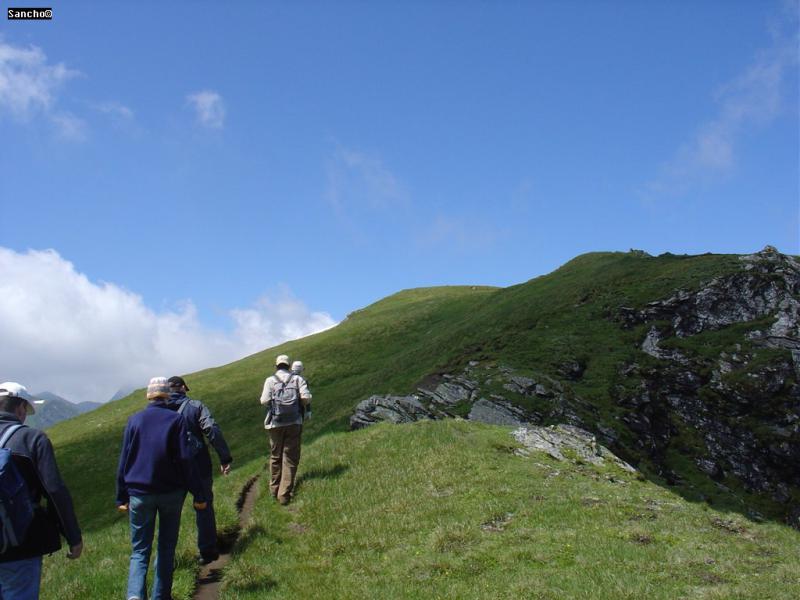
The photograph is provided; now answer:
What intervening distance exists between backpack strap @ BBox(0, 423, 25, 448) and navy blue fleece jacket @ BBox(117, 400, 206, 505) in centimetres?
240

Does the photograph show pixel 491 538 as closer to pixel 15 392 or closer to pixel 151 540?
pixel 151 540

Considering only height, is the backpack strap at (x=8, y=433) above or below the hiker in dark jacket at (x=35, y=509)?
above

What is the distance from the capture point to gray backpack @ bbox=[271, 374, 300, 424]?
17.4 m

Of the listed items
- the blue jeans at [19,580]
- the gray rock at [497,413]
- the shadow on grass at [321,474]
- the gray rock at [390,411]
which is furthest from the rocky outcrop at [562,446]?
the blue jeans at [19,580]

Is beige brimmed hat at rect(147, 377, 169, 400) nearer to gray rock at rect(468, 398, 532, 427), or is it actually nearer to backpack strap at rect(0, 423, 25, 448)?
backpack strap at rect(0, 423, 25, 448)

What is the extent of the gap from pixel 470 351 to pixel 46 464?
40.5m

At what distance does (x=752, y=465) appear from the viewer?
104ft

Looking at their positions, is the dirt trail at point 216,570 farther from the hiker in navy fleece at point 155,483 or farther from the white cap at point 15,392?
the white cap at point 15,392

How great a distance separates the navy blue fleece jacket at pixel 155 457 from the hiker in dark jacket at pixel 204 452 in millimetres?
2303

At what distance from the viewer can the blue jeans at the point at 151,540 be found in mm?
9523

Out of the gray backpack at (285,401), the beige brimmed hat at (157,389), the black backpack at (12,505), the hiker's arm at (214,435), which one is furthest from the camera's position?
the gray backpack at (285,401)

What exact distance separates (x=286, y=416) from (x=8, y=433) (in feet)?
34.6

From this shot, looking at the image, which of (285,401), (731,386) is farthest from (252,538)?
(731,386)

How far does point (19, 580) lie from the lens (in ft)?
22.9
